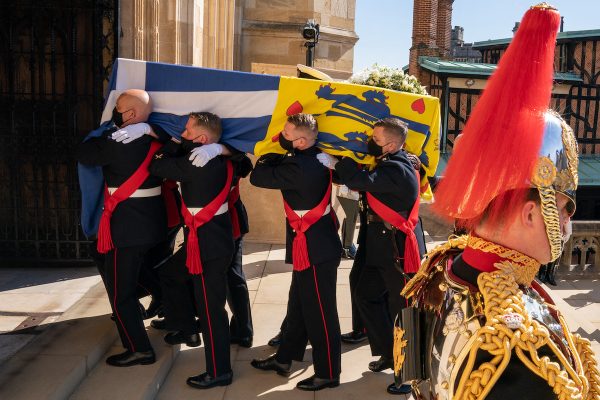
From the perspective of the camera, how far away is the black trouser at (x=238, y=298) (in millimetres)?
4910

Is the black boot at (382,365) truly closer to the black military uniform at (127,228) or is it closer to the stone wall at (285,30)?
the black military uniform at (127,228)

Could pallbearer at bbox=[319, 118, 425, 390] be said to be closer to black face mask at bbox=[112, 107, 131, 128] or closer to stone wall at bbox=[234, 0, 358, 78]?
black face mask at bbox=[112, 107, 131, 128]

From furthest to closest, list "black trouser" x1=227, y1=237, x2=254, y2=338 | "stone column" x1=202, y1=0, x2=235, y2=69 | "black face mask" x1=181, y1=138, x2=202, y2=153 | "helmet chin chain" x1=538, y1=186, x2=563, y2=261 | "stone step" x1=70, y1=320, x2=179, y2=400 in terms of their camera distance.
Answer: "stone column" x1=202, y1=0, x2=235, y2=69 → "black trouser" x1=227, y1=237, x2=254, y2=338 → "black face mask" x1=181, y1=138, x2=202, y2=153 → "stone step" x1=70, y1=320, x2=179, y2=400 → "helmet chin chain" x1=538, y1=186, x2=563, y2=261

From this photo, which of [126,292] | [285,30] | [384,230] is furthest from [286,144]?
[285,30]

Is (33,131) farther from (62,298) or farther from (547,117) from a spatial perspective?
(547,117)

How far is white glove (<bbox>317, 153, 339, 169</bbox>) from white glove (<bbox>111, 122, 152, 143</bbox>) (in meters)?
1.18

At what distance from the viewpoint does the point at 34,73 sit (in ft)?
20.9

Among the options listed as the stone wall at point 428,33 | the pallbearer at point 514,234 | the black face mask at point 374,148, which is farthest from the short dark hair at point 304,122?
the stone wall at point 428,33

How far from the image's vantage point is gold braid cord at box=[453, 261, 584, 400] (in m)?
1.65

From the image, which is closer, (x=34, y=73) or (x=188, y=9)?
(x=34, y=73)

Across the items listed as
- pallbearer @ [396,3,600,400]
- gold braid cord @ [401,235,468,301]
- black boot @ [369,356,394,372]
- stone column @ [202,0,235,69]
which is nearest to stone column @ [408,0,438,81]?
stone column @ [202,0,235,69]

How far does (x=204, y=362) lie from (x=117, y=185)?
1.51 metres

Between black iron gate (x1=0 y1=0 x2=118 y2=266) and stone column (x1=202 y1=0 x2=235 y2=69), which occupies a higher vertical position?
stone column (x1=202 y1=0 x2=235 y2=69)

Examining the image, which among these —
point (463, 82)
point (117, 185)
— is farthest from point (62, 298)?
point (463, 82)
